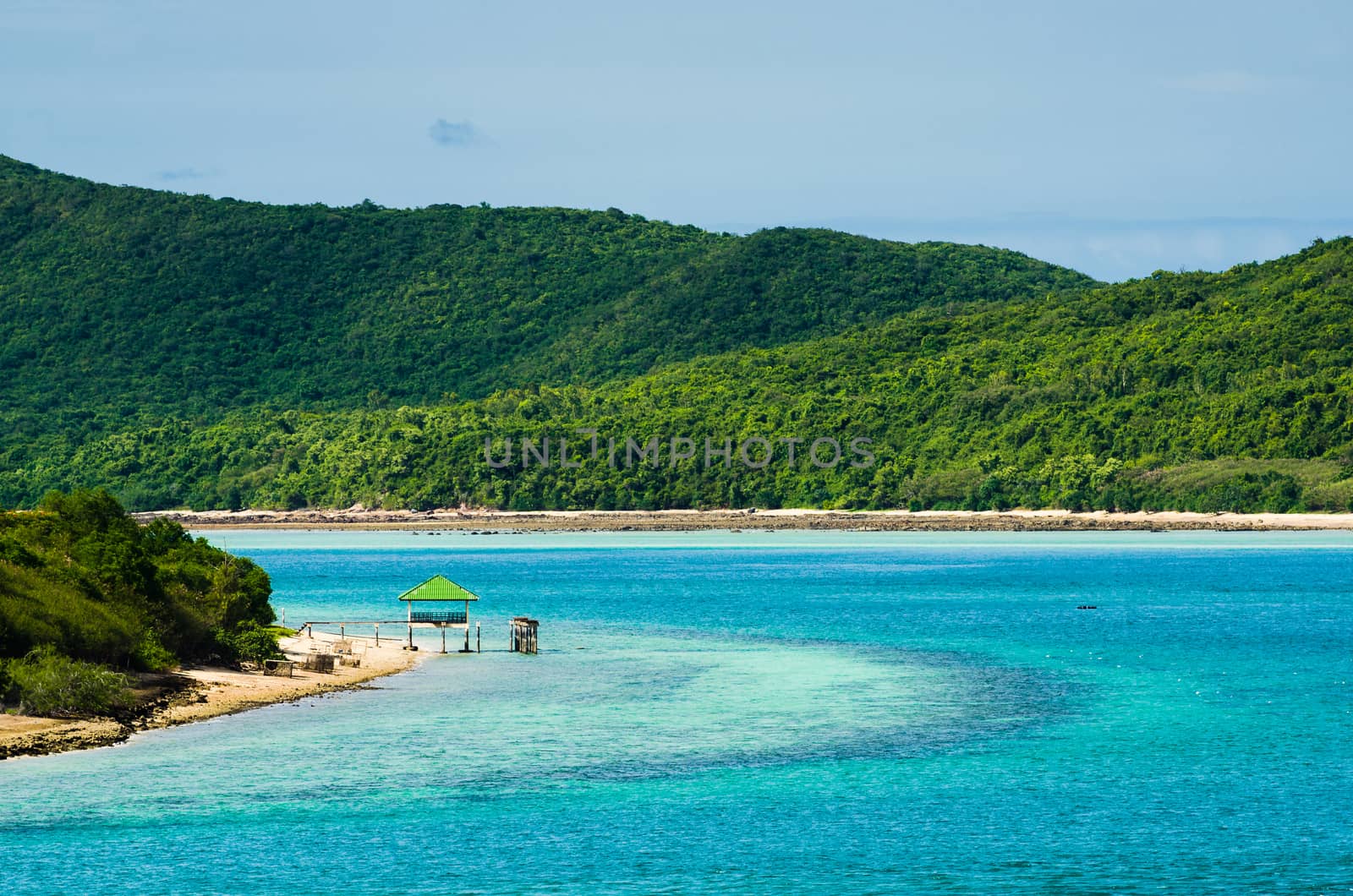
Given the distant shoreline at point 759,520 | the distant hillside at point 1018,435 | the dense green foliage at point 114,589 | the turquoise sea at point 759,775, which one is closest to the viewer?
the turquoise sea at point 759,775

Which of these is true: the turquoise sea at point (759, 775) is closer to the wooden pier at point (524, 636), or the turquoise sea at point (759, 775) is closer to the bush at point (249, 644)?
the wooden pier at point (524, 636)

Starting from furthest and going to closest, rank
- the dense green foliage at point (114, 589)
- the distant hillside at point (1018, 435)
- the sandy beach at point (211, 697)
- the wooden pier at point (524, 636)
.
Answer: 1. the distant hillside at point (1018, 435)
2. the wooden pier at point (524, 636)
3. the dense green foliage at point (114, 589)
4. the sandy beach at point (211, 697)

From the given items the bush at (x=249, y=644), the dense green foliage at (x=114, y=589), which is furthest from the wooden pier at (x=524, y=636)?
the bush at (x=249, y=644)

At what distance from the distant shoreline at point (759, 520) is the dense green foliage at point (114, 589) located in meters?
99.8

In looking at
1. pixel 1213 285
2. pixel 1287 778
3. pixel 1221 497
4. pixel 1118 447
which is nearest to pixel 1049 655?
pixel 1287 778

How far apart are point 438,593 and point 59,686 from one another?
19228mm

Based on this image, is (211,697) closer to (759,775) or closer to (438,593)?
(438,593)

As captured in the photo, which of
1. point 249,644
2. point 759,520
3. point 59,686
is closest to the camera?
point 59,686

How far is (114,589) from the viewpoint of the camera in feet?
132

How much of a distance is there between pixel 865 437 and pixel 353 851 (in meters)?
155

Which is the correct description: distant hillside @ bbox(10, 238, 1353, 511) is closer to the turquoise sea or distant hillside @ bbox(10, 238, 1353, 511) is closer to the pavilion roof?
the turquoise sea

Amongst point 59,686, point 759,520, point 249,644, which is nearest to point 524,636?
point 249,644

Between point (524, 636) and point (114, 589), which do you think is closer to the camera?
point (114, 589)

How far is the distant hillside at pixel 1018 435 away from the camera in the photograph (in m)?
144
